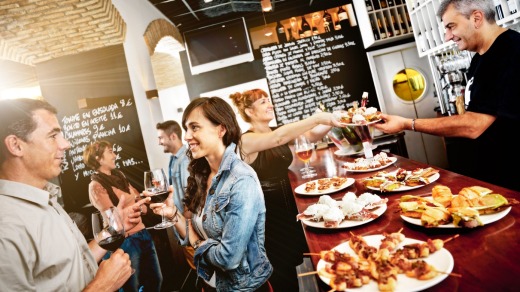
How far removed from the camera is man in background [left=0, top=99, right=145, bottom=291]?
1250 mm

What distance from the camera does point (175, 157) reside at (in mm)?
3672

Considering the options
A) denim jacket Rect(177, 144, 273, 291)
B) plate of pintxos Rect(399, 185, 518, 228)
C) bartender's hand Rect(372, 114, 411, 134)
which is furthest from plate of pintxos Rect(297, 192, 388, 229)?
bartender's hand Rect(372, 114, 411, 134)

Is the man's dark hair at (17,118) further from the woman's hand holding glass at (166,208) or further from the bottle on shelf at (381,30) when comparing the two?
the bottle on shelf at (381,30)

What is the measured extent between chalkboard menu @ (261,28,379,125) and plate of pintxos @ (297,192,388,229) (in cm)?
451

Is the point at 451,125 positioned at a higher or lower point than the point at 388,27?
lower

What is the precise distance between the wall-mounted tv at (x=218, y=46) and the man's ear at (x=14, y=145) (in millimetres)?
4371

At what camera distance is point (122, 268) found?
56.3 inches

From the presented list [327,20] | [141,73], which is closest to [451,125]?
[141,73]

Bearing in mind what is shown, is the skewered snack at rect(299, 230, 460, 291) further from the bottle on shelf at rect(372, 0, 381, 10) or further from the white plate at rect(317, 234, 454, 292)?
the bottle on shelf at rect(372, 0, 381, 10)

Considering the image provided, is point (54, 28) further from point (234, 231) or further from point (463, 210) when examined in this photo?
point (463, 210)

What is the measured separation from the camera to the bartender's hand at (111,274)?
1380 millimetres

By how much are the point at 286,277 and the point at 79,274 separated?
1329mm

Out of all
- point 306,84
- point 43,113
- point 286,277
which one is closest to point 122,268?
point 43,113

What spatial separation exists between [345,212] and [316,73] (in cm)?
485
